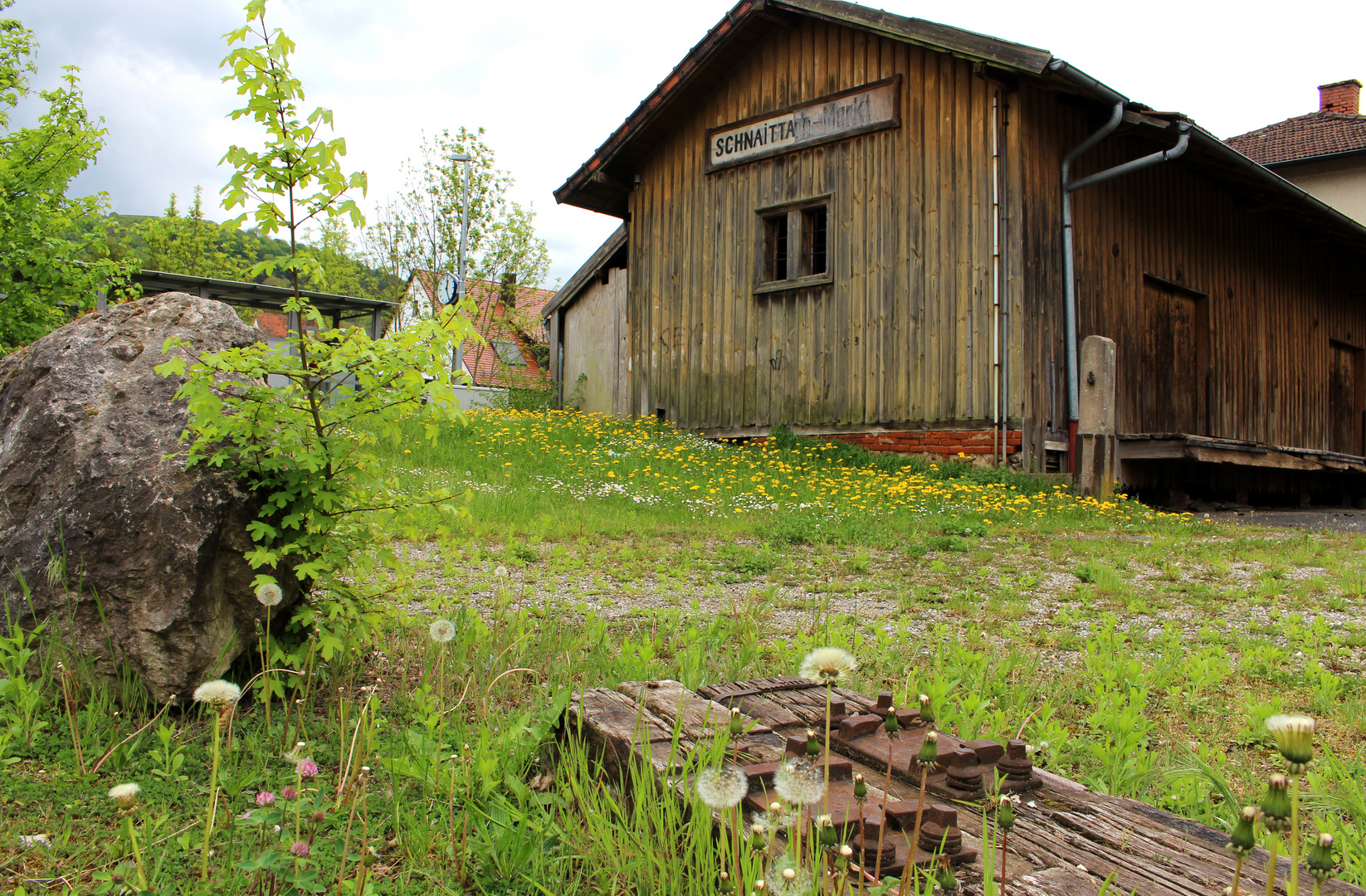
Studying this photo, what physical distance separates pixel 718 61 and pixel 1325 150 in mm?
17906

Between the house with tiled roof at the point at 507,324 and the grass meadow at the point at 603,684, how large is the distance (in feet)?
63.7

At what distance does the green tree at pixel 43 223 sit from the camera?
8414 millimetres

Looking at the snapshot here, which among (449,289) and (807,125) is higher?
(807,125)

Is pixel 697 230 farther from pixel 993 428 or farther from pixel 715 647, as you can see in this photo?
pixel 715 647

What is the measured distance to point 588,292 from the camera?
17.3 m

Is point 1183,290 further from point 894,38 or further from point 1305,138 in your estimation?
point 1305,138

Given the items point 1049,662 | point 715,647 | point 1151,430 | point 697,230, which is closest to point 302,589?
point 715,647

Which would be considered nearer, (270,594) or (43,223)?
(270,594)

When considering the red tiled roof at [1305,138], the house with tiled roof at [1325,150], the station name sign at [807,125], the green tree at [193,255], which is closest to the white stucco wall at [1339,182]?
the house with tiled roof at [1325,150]

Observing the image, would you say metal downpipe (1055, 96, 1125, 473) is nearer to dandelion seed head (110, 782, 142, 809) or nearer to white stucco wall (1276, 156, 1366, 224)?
dandelion seed head (110, 782, 142, 809)

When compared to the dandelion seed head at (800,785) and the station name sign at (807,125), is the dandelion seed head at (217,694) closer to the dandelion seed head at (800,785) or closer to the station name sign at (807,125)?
the dandelion seed head at (800,785)

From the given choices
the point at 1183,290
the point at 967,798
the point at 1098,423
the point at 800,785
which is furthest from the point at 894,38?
the point at 800,785

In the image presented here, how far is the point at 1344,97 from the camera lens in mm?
23562

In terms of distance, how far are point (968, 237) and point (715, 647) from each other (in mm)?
7701
